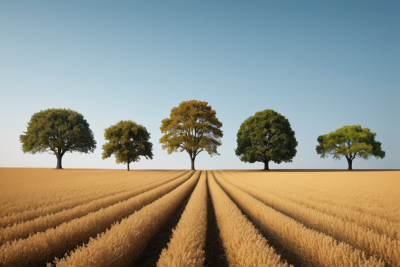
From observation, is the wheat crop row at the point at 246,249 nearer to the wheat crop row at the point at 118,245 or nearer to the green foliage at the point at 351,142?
the wheat crop row at the point at 118,245

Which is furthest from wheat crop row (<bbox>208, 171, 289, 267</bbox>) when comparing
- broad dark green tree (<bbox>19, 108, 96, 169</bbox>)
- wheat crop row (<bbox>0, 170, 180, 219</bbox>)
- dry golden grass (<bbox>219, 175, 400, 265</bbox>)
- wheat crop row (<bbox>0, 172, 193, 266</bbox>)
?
broad dark green tree (<bbox>19, 108, 96, 169</bbox>)

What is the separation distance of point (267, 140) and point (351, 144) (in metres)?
22.5

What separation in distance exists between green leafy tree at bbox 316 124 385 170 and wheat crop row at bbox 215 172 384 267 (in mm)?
45130

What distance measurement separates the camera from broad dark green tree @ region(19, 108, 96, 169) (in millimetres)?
35781

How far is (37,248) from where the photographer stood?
10.5 feet

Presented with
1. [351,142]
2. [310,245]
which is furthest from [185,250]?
[351,142]

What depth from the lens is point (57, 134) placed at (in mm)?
37062

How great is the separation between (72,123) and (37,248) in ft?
139

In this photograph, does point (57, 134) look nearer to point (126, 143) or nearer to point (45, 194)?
point (126, 143)

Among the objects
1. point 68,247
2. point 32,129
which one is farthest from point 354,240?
point 32,129

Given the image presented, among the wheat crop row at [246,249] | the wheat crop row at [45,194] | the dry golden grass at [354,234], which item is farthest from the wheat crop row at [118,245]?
the dry golden grass at [354,234]

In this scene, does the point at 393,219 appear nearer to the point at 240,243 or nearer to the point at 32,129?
the point at 240,243

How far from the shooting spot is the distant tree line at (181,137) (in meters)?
32.7

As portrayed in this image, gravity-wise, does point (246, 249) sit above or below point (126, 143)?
below
